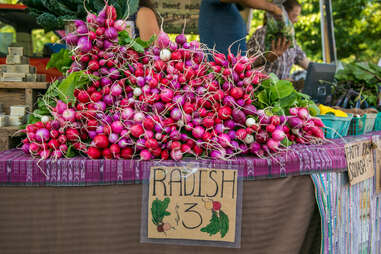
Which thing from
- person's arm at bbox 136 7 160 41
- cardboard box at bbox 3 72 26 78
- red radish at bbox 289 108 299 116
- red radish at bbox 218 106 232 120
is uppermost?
person's arm at bbox 136 7 160 41

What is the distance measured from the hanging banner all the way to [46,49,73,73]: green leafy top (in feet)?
2.30

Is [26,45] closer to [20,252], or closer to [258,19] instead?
[20,252]

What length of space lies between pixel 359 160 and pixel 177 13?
→ 2.37 metres

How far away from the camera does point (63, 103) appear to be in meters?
1.27

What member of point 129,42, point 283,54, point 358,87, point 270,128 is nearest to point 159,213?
point 270,128

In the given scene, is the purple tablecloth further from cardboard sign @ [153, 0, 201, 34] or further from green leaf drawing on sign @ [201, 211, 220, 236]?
cardboard sign @ [153, 0, 201, 34]

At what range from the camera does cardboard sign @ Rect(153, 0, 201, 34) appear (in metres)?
3.21

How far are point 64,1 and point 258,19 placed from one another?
365 inches

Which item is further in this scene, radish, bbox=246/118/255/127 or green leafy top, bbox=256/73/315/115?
green leafy top, bbox=256/73/315/115

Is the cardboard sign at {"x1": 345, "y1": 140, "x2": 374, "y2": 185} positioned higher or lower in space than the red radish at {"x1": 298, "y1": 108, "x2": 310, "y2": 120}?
lower

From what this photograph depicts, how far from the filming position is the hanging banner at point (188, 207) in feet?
3.89

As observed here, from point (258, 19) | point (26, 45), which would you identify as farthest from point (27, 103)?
point (258, 19)

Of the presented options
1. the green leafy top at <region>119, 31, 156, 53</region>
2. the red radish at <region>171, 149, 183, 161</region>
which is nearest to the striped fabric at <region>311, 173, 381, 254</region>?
the red radish at <region>171, 149, 183, 161</region>

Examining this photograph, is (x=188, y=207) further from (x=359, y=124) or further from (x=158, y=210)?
(x=359, y=124)
